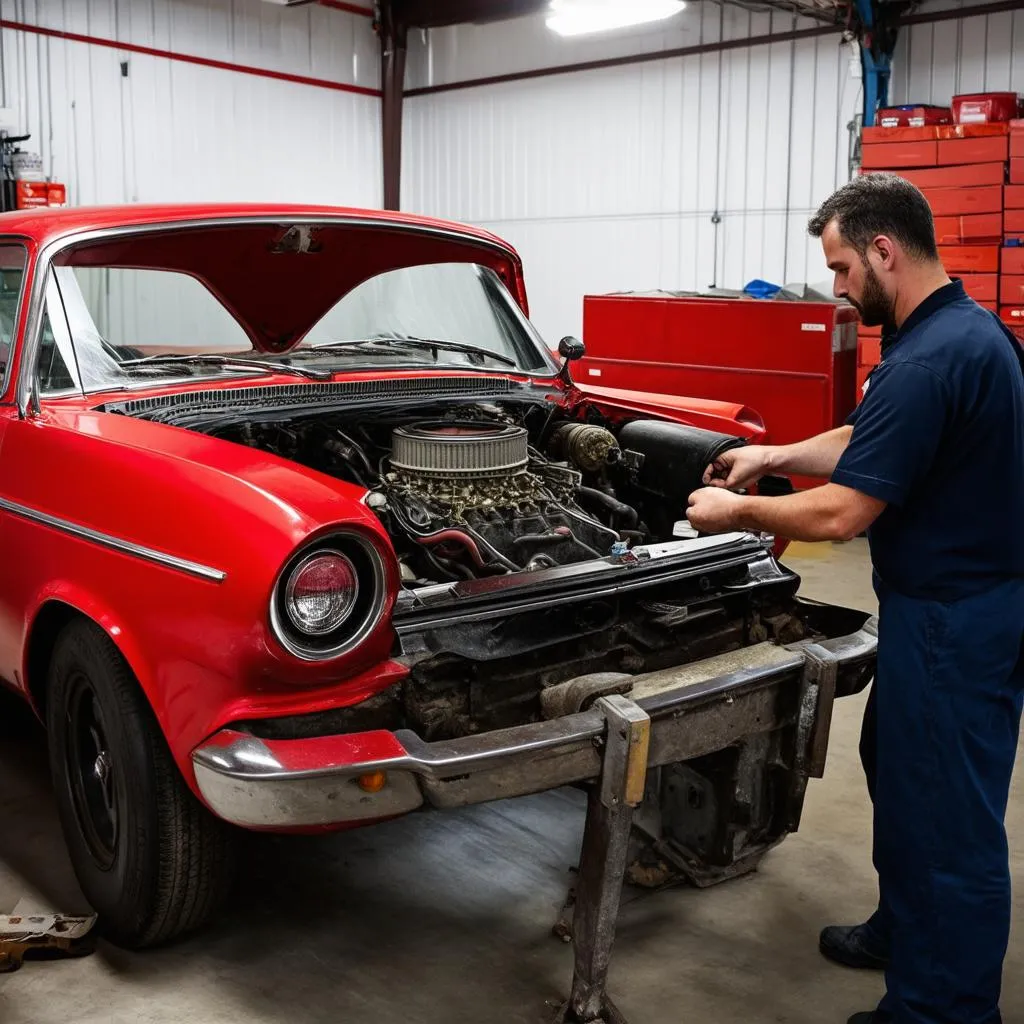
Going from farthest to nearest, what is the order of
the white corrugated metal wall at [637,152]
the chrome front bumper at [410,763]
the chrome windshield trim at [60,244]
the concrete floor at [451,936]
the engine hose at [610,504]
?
1. the white corrugated metal wall at [637,152]
2. the engine hose at [610,504]
3. the chrome windshield trim at [60,244]
4. the concrete floor at [451,936]
5. the chrome front bumper at [410,763]

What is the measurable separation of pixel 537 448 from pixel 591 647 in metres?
0.95

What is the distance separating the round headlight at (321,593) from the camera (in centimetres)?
215

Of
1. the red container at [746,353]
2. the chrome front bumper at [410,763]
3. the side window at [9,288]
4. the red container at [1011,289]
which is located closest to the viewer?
the chrome front bumper at [410,763]

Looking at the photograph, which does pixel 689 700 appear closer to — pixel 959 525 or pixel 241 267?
pixel 959 525

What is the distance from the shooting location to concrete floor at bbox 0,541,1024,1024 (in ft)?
8.00

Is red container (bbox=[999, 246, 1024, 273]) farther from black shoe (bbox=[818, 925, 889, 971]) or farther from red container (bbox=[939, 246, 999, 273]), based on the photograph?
black shoe (bbox=[818, 925, 889, 971])

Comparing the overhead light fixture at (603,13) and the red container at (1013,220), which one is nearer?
the red container at (1013,220)

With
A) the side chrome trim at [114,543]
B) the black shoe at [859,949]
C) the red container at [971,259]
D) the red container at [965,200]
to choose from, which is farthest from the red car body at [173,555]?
the red container at [971,259]

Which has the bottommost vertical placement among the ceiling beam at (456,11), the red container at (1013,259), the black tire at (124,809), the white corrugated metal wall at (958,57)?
the black tire at (124,809)

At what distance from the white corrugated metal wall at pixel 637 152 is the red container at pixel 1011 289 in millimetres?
2408

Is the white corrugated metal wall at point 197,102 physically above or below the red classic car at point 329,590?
above

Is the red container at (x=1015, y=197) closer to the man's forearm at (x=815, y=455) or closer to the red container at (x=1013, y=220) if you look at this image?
the red container at (x=1013, y=220)

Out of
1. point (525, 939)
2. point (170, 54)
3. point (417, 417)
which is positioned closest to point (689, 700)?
point (525, 939)

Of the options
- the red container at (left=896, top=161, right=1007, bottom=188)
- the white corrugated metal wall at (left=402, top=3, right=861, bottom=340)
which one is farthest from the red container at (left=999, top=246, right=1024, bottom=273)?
the white corrugated metal wall at (left=402, top=3, right=861, bottom=340)
